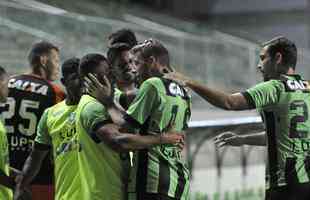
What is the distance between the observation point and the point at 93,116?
17.8 feet

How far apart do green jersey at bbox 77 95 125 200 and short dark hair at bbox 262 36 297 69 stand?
124cm

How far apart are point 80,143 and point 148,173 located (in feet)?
1.89

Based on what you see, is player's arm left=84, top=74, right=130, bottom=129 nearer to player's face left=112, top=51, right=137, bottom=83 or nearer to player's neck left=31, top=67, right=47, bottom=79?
player's face left=112, top=51, right=137, bottom=83

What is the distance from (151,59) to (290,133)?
3.77 feet


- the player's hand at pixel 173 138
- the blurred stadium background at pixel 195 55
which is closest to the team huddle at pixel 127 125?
the player's hand at pixel 173 138

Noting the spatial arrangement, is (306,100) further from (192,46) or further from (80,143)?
(192,46)

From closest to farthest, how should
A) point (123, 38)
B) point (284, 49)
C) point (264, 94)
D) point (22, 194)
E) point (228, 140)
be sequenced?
point (264, 94) < point (284, 49) < point (228, 140) < point (123, 38) < point (22, 194)

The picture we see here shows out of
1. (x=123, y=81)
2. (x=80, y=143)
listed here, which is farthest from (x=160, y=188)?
(x=123, y=81)

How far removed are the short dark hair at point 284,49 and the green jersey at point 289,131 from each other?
0.11 metres

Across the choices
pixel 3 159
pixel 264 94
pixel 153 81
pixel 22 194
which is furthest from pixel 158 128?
pixel 22 194

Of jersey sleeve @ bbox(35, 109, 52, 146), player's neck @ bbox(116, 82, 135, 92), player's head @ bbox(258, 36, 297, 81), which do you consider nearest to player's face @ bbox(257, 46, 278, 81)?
player's head @ bbox(258, 36, 297, 81)

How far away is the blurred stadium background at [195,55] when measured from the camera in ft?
37.9

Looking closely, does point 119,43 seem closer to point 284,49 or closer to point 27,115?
point 27,115

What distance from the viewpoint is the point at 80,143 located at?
5625 mm
